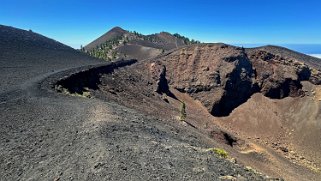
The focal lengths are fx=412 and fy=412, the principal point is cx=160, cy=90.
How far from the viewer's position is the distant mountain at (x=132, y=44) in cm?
11719

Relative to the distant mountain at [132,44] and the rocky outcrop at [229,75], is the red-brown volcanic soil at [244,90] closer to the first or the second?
the rocky outcrop at [229,75]

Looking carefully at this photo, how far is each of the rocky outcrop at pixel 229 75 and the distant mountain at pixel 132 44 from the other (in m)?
34.9

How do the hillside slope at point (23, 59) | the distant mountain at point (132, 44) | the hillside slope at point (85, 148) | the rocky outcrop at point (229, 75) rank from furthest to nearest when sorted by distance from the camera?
the distant mountain at point (132, 44)
the rocky outcrop at point (229, 75)
the hillside slope at point (23, 59)
the hillside slope at point (85, 148)

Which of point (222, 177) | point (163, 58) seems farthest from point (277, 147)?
point (222, 177)

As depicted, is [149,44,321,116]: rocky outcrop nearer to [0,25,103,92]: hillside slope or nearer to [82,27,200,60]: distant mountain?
[0,25,103,92]: hillside slope

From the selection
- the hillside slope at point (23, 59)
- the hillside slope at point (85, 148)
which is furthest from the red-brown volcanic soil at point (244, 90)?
the hillside slope at point (85, 148)

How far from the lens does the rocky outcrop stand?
70.3 metres

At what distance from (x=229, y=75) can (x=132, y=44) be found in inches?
2791

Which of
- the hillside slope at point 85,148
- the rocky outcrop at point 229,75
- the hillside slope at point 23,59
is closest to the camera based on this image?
the hillside slope at point 85,148

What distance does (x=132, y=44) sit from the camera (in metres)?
137

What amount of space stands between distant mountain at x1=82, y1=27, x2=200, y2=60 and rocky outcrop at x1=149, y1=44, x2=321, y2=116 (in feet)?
114

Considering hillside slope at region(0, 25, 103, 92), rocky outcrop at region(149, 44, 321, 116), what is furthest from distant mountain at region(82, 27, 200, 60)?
hillside slope at region(0, 25, 103, 92)

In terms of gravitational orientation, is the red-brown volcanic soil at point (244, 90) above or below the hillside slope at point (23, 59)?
below

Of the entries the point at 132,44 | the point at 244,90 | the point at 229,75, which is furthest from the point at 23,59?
the point at 132,44
